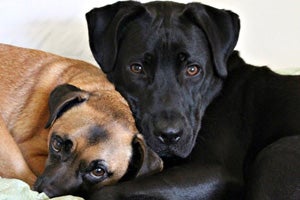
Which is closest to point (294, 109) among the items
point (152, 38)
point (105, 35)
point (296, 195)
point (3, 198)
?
point (296, 195)

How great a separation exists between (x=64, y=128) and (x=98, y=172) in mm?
228

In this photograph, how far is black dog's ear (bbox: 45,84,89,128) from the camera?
7.32 feet

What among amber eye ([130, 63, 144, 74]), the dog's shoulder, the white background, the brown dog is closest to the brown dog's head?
the brown dog

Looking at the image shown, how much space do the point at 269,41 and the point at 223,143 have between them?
1.61m

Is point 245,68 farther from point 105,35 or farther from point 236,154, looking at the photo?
point 105,35

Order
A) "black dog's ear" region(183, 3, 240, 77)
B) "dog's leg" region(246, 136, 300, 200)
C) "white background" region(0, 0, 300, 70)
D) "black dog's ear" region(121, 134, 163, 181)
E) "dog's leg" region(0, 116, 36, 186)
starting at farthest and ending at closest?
"white background" region(0, 0, 300, 70), "black dog's ear" region(183, 3, 240, 77), "dog's leg" region(0, 116, 36, 186), "black dog's ear" region(121, 134, 163, 181), "dog's leg" region(246, 136, 300, 200)

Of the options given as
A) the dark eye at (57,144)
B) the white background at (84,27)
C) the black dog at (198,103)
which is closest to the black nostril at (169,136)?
the black dog at (198,103)

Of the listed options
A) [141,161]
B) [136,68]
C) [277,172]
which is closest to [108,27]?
[136,68]

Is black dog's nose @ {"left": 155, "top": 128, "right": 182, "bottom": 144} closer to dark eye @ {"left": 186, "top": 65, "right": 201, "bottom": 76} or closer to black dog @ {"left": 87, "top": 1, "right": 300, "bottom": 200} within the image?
black dog @ {"left": 87, "top": 1, "right": 300, "bottom": 200}

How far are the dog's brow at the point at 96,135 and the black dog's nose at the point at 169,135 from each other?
218 mm

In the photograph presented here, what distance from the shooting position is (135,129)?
2.33 meters

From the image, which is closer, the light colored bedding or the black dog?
the light colored bedding

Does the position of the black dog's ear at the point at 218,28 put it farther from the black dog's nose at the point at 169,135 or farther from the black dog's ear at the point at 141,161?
the black dog's ear at the point at 141,161

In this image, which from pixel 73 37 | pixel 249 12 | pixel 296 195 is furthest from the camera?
pixel 249 12
